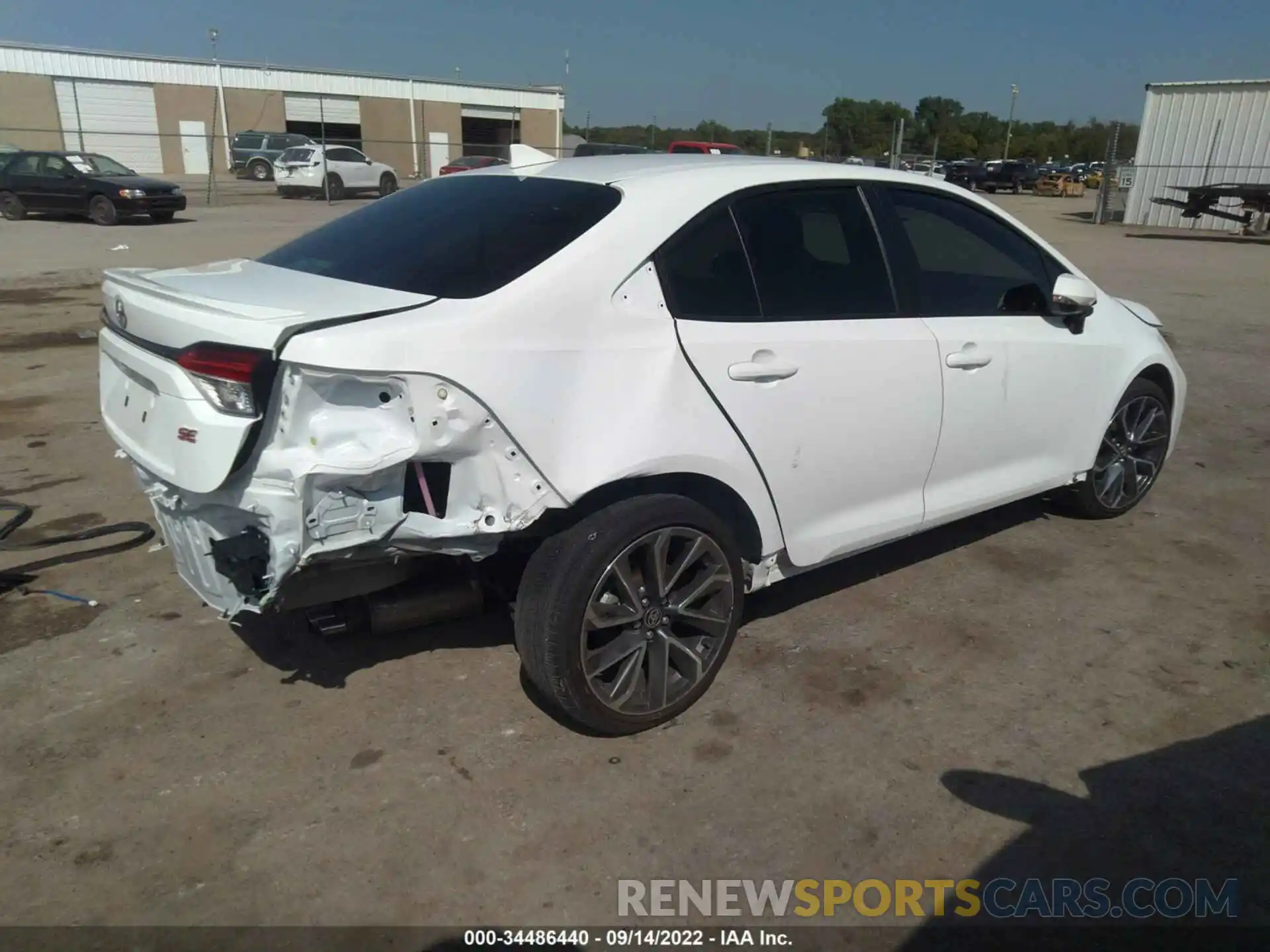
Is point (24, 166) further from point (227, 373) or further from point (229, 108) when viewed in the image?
point (229, 108)

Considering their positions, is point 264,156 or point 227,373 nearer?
point 227,373

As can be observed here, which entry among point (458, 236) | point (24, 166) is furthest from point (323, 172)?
point (458, 236)

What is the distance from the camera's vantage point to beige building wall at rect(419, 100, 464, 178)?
4853 cm

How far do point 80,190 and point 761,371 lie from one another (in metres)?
21.6

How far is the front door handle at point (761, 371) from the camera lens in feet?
10.1

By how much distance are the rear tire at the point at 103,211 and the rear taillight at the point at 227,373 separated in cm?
2024

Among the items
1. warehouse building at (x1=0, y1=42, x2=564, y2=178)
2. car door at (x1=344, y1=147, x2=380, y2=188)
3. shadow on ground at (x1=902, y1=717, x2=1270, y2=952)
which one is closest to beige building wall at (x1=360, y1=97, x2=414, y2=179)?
warehouse building at (x1=0, y1=42, x2=564, y2=178)

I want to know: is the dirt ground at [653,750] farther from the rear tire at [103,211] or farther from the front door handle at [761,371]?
the rear tire at [103,211]

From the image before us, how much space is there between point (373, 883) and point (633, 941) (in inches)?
27.2

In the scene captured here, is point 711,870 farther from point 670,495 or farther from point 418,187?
point 418,187

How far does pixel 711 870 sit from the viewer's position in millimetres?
2566

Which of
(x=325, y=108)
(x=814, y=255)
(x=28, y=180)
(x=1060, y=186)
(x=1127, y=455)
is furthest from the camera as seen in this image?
(x=325, y=108)

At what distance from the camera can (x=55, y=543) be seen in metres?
4.42

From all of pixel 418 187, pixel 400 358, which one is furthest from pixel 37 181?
pixel 400 358
